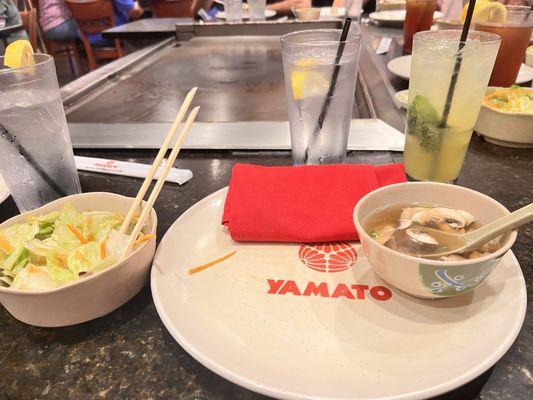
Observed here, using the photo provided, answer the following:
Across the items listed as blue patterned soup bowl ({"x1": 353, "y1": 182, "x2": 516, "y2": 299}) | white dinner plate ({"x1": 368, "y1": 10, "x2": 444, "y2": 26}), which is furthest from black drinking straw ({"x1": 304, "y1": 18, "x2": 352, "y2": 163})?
white dinner plate ({"x1": 368, "y1": 10, "x2": 444, "y2": 26})

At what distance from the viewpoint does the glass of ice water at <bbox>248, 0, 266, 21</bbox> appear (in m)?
2.95

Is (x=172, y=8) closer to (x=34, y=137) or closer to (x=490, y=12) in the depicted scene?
(x=490, y=12)

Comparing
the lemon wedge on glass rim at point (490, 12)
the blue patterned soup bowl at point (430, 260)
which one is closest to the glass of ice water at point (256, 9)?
the lemon wedge on glass rim at point (490, 12)

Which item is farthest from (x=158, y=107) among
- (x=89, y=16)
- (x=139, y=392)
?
(x=89, y=16)

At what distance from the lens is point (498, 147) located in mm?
1130

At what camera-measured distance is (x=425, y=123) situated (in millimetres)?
930

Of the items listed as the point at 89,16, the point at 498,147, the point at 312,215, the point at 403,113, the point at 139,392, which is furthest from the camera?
the point at 89,16

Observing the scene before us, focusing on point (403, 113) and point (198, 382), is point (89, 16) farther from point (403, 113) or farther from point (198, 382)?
point (198, 382)

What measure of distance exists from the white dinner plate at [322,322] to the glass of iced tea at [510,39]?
93cm

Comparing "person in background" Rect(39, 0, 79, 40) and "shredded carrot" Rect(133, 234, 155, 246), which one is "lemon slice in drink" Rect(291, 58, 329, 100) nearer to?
"shredded carrot" Rect(133, 234, 155, 246)

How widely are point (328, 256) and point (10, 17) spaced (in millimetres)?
4422

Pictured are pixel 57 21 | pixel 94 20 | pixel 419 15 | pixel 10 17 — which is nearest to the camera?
pixel 419 15

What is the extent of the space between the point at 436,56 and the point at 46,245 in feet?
2.60

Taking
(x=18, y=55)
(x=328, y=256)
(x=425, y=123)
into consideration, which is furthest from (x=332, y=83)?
(x=18, y=55)
